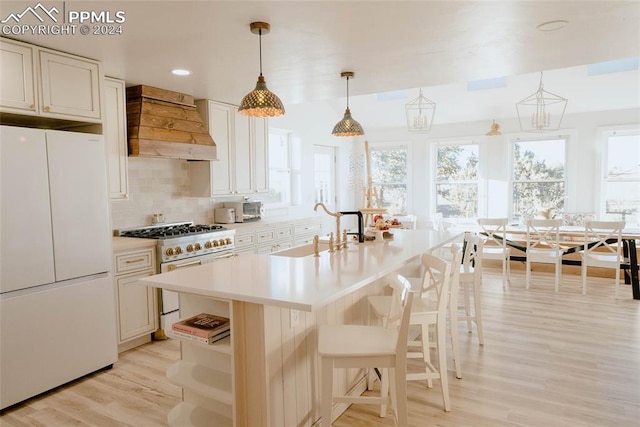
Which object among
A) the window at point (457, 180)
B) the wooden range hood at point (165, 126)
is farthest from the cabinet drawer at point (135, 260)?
the window at point (457, 180)

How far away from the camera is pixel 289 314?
2.14 m

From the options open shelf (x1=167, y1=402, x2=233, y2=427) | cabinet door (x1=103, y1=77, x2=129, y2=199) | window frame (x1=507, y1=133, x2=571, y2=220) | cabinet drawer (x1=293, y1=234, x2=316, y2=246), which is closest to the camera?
open shelf (x1=167, y1=402, x2=233, y2=427)

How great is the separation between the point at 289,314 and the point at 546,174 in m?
6.17

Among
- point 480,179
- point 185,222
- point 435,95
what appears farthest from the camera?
point 480,179

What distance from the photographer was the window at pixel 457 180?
24.5 ft

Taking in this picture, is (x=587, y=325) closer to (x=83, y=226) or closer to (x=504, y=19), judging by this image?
(x=504, y=19)

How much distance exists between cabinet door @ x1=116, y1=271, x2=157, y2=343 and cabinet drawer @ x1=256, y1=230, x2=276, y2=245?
148cm

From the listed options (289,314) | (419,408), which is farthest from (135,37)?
(419,408)

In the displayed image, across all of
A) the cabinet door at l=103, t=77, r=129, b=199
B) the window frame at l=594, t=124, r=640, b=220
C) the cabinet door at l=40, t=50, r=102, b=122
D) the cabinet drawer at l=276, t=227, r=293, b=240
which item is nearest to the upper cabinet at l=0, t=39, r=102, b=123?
the cabinet door at l=40, t=50, r=102, b=122

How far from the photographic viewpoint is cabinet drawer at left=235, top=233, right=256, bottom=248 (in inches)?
184

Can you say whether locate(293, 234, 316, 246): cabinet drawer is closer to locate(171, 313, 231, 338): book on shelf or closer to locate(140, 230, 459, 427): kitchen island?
locate(140, 230, 459, 427): kitchen island

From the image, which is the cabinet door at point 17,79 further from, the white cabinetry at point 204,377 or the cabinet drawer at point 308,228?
the cabinet drawer at point 308,228

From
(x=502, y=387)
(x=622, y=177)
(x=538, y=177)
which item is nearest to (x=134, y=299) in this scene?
(x=502, y=387)

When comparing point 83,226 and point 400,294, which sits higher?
point 83,226
